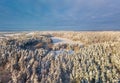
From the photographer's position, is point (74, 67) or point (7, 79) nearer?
point (7, 79)

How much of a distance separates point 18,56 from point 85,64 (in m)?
6.41

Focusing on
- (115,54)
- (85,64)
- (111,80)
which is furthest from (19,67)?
(115,54)

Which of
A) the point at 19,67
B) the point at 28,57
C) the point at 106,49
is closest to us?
the point at 19,67

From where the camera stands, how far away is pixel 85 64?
55.3 feet

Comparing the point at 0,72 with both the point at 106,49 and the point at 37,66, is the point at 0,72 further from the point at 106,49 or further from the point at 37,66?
the point at 106,49

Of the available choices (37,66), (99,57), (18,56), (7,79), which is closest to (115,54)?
(99,57)

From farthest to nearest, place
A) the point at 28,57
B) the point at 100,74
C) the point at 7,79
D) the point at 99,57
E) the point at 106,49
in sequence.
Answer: the point at 106,49
the point at 99,57
the point at 28,57
the point at 100,74
the point at 7,79

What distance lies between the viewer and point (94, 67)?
16.1m

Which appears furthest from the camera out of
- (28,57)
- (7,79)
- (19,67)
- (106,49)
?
(106,49)

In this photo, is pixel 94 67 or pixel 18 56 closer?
pixel 94 67

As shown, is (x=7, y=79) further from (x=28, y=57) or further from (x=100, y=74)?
(x=100, y=74)

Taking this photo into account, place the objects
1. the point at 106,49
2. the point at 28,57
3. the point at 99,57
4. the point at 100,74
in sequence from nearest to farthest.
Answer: the point at 100,74, the point at 28,57, the point at 99,57, the point at 106,49

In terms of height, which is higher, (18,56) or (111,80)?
(18,56)

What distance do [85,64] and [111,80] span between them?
314cm
